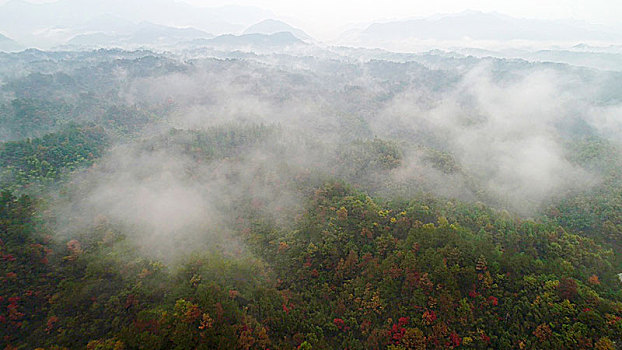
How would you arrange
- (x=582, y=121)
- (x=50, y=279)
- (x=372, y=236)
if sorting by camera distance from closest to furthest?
(x=50, y=279) < (x=372, y=236) < (x=582, y=121)

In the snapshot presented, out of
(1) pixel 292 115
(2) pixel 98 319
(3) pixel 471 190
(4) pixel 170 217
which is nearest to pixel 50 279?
(2) pixel 98 319

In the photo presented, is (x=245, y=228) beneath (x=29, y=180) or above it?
beneath

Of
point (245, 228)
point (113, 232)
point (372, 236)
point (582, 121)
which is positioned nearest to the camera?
point (372, 236)

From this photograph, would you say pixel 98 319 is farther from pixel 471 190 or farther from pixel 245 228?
pixel 471 190

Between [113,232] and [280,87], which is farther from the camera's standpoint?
[280,87]

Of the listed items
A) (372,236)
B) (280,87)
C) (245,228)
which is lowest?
(245,228)

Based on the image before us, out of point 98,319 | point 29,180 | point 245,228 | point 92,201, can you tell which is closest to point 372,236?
point 245,228

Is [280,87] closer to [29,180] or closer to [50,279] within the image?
[29,180]
